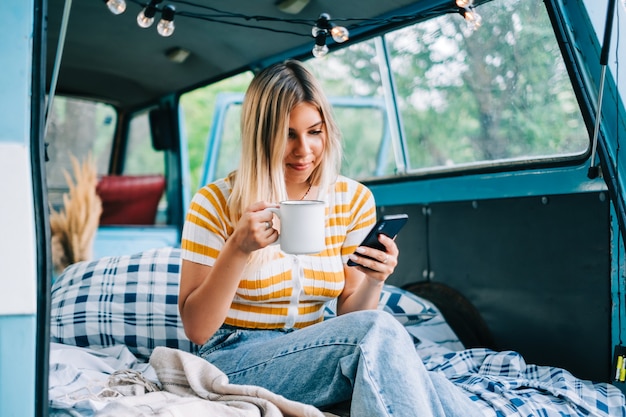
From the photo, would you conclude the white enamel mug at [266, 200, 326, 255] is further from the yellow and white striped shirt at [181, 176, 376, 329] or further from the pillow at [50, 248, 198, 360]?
the pillow at [50, 248, 198, 360]

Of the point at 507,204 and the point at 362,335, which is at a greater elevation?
the point at 507,204

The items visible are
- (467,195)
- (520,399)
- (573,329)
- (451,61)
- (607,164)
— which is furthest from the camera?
(451,61)

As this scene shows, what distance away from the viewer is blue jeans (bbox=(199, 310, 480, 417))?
4.68ft

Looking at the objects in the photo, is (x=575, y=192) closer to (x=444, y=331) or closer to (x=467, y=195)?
(x=467, y=195)

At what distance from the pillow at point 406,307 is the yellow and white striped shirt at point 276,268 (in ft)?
2.07

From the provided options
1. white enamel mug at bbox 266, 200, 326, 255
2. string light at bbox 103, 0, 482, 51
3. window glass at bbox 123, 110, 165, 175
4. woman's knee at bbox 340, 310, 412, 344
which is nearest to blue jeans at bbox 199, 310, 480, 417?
woman's knee at bbox 340, 310, 412, 344

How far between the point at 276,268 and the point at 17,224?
0.90 m

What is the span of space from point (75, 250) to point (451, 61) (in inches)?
93.2

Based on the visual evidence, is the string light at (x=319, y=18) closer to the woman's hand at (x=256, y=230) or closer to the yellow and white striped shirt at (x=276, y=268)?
the yellow and white striped shirt at (x=276, y=268)

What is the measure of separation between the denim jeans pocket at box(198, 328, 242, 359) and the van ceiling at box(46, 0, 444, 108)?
1.10 meters

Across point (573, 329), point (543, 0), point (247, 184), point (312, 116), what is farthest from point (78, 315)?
point (543, 0)

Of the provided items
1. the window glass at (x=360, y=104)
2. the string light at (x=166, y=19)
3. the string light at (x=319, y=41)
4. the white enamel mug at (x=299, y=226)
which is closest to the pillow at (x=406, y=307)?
the window glass at (x=360, y=104)

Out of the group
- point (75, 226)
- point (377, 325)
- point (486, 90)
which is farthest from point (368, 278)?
point (75, 226)

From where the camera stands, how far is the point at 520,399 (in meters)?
1.78
